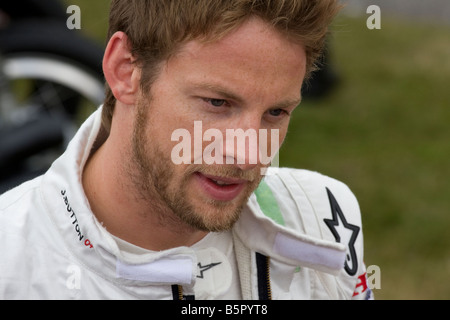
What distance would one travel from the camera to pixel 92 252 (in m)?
2.54

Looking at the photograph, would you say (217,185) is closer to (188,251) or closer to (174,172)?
(174,172)

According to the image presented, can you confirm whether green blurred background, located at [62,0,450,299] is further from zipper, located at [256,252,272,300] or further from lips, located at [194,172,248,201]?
lips, located at [194,172,248,201]

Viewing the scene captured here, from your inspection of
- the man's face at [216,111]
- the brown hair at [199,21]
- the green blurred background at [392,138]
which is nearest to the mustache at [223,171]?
the man's face at [216,111]

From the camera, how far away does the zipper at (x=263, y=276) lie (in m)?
2.75

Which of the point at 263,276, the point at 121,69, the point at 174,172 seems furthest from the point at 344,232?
the point at 121,69

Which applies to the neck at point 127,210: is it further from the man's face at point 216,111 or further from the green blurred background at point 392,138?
the green blurred background at point 392,138

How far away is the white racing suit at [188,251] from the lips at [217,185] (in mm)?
214

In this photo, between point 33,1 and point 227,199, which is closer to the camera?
point 227,199

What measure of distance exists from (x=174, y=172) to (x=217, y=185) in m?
0.13

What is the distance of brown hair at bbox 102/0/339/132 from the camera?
2.43 m

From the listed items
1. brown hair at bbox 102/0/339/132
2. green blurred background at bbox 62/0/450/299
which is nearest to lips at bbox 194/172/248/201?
brown hair at bbox 102/0/339/132
